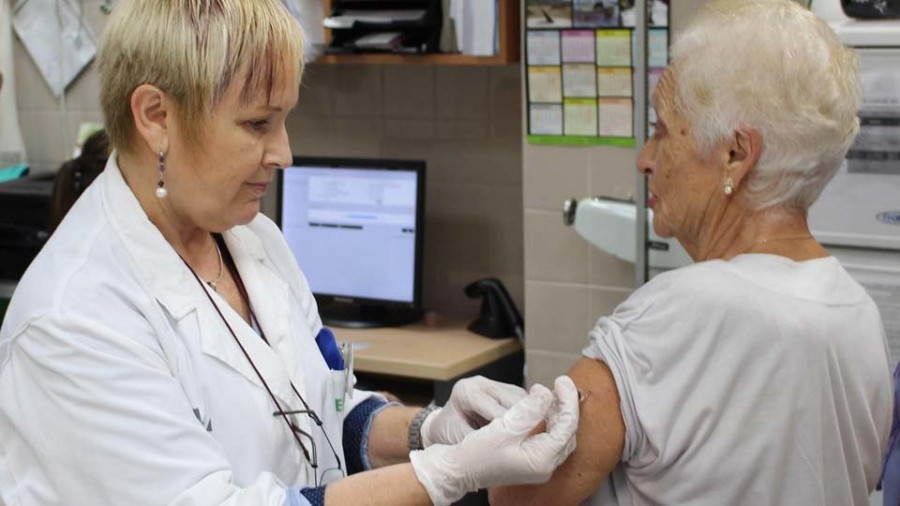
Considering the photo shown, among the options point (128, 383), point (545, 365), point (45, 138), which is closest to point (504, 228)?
point (545, 365)

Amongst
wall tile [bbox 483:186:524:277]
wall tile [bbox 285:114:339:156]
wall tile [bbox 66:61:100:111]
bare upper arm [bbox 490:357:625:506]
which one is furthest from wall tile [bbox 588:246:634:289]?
wall tile [bbox 66:61:100:111]

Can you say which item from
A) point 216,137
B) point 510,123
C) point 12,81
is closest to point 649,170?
point 216,137

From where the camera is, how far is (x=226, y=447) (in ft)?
5.12

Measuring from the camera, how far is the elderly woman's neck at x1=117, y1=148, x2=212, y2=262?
159 centimetres

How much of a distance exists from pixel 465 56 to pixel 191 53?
1.77 metres

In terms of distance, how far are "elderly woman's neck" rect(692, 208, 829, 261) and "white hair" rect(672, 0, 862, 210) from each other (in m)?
0.02

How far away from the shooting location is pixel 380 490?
152 cm

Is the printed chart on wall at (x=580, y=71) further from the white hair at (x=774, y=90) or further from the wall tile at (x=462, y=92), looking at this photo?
the white hair at (x=774, y=90)

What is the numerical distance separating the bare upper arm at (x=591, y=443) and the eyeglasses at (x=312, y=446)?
31 cm

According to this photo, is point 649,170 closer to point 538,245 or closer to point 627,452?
point 627,452

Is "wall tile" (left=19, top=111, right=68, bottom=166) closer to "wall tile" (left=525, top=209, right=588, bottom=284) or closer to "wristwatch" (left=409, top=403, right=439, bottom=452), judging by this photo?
"wall tile" (left=525, top=209, right=588, bottom=284)

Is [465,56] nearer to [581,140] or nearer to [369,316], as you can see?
[581,140]

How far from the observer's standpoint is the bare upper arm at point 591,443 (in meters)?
1.54

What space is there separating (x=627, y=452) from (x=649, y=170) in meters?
0.38
